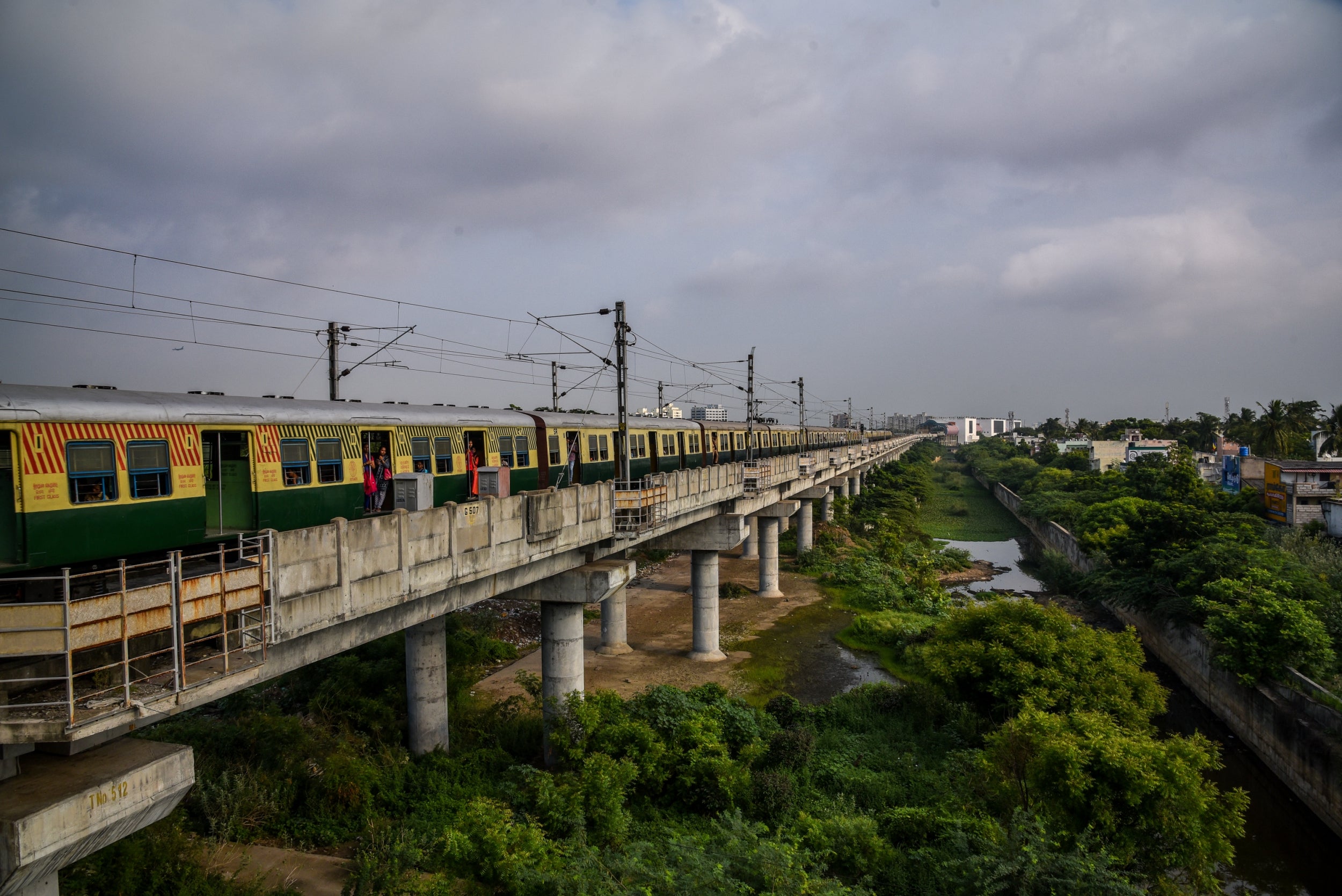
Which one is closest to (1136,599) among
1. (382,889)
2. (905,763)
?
(905,763)

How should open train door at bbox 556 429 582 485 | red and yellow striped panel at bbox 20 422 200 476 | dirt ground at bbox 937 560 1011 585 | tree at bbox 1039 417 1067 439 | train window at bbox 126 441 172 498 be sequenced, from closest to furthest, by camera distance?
red and yellow striped panel at bbox 20 422 200 476, train window at bbox 126 441 172 498, open train door at bbox 556 429 582 485, dirt ground at bbox 937 560 1011 585, tree at bbox 1039 417 1067 439

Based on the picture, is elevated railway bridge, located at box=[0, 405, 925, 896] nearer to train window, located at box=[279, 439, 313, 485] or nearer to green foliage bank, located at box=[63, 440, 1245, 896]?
train window, located at box=[279, 439, 313, 485]

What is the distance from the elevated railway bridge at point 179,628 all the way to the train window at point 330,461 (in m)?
1.84

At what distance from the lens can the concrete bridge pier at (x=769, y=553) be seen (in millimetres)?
40000

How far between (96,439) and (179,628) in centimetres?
364

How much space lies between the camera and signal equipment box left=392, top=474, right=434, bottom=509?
46.4 feet

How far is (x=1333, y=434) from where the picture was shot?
60.0 meters

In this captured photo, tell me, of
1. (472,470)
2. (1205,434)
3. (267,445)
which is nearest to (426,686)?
(472,470)

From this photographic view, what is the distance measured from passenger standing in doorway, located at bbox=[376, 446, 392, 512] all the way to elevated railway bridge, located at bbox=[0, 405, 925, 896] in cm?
285

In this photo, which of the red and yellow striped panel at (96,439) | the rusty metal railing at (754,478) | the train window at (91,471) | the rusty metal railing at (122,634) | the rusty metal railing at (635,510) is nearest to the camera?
the rusty metal railing at (122,634)

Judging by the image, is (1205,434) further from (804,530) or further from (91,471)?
(91,471)

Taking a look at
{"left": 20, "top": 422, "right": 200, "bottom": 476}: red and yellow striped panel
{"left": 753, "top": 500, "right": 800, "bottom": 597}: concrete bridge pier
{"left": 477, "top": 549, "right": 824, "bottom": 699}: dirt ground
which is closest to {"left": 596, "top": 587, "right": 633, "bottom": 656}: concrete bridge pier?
{"left": 477, "top": 549, "right": 824, "bottom": 699}: dirt ground

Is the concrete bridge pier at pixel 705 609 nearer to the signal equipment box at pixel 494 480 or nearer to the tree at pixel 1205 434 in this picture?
the signal equipment box at pixel 494 480

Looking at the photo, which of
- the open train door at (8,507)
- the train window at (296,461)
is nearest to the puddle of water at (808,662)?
the train window at (296,461)
